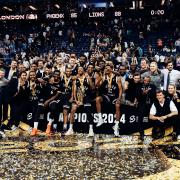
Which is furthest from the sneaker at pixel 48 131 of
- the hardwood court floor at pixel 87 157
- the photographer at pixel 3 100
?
the photographer at pixel 3 100

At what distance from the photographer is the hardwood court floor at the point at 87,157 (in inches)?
267

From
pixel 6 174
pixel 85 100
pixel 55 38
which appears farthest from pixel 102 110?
pixel 55 38

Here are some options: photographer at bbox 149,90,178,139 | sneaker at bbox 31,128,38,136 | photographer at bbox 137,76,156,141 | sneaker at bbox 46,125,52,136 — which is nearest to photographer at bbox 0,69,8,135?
sneaker at bbox 31,128,38,136

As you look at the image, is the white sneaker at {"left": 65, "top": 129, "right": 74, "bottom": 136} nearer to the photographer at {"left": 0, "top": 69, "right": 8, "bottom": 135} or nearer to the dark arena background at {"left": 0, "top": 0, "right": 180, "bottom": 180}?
the dark arena background at {"left": 0, "top": 0, "right": 180, "bottom": 180}

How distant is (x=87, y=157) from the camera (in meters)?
7.91

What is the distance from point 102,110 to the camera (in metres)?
10.6

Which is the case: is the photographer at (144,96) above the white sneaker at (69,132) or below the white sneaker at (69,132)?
above

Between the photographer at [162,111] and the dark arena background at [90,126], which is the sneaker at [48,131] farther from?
the photographer at [162,111]

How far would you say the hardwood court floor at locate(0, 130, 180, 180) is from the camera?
6777mm

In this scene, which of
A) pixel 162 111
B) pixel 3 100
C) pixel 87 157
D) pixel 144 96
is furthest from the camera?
pixel 3 100

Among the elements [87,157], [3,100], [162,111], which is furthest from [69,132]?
[87,157]

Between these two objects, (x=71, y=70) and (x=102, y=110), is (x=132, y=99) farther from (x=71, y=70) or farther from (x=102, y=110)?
(x=71, y=70)

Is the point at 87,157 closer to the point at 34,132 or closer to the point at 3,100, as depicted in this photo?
the point at 34,132

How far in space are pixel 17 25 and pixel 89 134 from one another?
24267 mm
